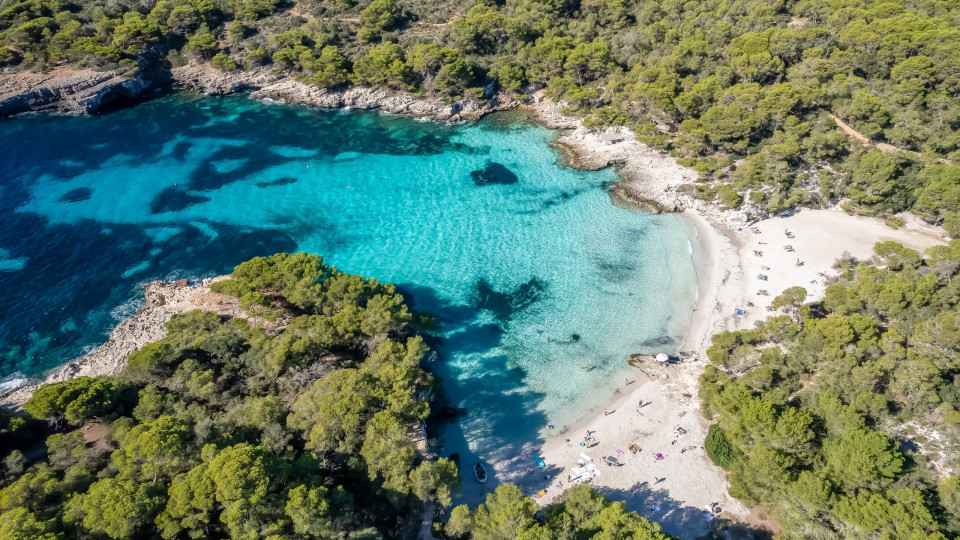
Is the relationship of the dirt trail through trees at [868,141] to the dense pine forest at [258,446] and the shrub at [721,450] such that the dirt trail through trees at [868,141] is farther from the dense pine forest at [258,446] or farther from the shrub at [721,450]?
the dense pine forest at [258,446]

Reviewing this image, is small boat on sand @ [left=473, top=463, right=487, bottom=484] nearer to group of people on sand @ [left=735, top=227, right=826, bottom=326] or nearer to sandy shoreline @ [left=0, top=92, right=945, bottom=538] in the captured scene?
sandy shoreline @ [left=0, top=92, right=945, bottom=538]

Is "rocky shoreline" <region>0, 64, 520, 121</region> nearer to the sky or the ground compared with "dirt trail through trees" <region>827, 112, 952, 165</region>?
nearer to the sky

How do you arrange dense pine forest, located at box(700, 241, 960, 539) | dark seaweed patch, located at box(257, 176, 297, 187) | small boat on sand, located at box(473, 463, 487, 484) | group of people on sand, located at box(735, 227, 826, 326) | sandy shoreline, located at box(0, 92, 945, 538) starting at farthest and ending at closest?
dark seaweed patch, located at box(257, 176, 297, 187), group of people on sand, located at box(735, 227, 826, 326), small boat on sand, located at box(473, 463, 487, 484), sandy shoreline, located at box(0, 92, 945, 538), dense pine forest, located at box(700, 241, 960, 539)

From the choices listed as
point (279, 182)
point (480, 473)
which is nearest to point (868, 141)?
point (480, 473)

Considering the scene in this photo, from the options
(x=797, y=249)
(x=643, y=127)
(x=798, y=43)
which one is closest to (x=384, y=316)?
(x=797, y=249)

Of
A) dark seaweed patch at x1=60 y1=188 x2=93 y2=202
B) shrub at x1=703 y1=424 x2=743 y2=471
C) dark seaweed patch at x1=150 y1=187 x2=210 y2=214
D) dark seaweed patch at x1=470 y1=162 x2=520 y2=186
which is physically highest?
dark seaweed patch at x1=60 y1=188 x2=93 y2=202

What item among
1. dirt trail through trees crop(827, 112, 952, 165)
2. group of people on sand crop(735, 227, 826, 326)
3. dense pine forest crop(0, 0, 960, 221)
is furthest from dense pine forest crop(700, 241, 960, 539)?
dirt trail through trees crop(827, 112, 952, 165)

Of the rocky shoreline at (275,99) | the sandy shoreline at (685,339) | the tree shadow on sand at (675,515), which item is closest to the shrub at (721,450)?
the sandy shoreline at (685,339)
